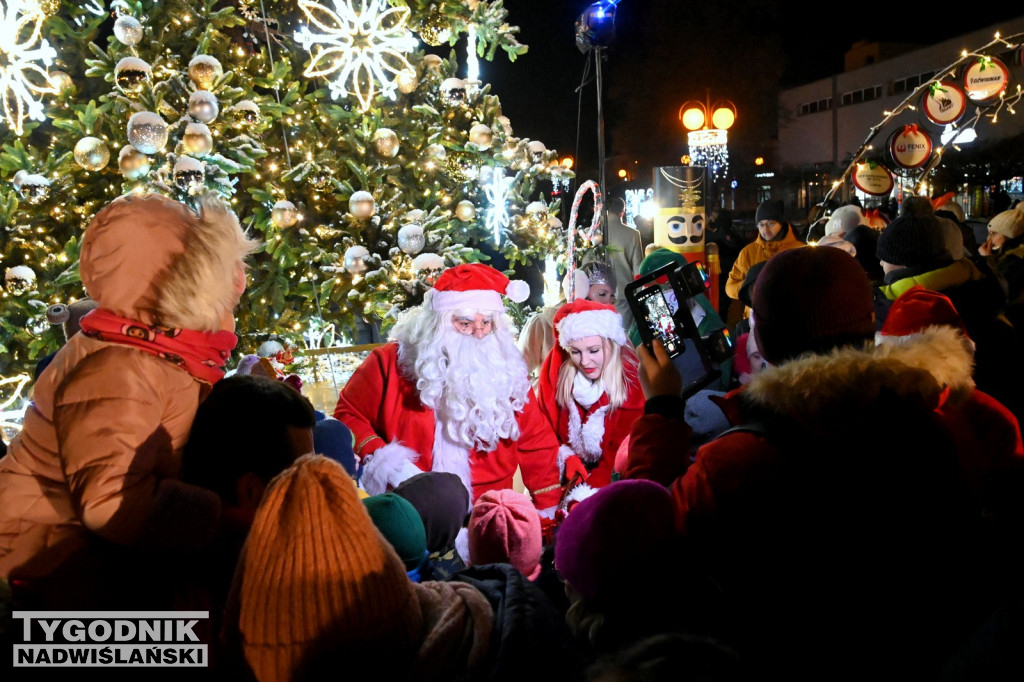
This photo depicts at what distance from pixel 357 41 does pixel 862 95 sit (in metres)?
34.1

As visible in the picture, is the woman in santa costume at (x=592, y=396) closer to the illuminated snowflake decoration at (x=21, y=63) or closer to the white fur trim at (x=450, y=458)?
the white fur trim at (x=450, y=458)

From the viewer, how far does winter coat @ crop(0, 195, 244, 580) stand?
1590mm

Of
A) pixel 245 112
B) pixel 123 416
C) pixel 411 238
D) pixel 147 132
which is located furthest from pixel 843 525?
pixel 245 112

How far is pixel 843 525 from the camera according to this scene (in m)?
1.41

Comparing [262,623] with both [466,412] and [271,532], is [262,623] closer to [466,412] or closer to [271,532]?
[271,532]

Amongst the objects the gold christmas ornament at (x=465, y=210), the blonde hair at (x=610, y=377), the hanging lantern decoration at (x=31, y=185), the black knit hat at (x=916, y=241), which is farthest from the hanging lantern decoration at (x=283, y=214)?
the black knit hat at (x=916, y=241)

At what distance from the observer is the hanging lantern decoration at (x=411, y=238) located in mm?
5246

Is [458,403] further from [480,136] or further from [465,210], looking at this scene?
[480,136]

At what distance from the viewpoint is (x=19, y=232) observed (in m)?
4.98

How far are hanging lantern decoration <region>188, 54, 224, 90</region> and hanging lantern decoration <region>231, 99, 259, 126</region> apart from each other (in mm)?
231

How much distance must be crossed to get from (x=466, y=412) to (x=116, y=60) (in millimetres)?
3712

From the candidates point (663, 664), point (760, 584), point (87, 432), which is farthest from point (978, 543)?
point (87, 432)

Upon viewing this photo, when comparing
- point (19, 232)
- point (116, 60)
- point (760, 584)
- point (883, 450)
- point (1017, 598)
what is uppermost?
point (116, 60)

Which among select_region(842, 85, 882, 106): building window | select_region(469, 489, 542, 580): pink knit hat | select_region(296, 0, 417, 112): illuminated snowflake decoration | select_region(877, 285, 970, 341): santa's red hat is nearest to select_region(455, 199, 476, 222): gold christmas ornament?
select_region(296, 0, 417, 112): illuminated snowflake decoration
